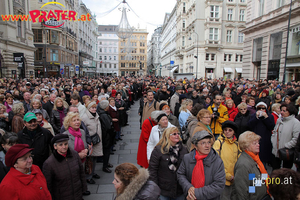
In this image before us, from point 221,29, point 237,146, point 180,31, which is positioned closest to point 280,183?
point 237,146

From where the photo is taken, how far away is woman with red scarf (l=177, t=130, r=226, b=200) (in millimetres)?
2619

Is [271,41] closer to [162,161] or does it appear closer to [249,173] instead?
[249,173]

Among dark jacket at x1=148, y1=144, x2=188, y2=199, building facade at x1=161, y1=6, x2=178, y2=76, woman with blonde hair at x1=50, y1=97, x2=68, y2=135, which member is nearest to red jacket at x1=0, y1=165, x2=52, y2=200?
dark jacket at x1=148, y1=144, x2=188, y2=199

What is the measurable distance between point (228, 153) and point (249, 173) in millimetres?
526

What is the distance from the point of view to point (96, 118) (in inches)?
197

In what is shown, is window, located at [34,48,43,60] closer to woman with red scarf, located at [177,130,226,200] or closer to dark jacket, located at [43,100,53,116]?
dark jacket, located at [43,100,53,116]

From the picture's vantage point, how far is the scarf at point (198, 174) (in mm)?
2686

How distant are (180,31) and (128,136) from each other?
48404mm

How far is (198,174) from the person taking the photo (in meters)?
2.70

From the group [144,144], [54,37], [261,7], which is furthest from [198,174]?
[54,37]

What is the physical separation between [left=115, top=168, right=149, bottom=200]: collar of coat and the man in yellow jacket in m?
1.83

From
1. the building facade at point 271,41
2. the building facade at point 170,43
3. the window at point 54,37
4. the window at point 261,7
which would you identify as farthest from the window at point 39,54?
the window at point 261,7

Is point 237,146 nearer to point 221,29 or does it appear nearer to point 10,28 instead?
point 10,28

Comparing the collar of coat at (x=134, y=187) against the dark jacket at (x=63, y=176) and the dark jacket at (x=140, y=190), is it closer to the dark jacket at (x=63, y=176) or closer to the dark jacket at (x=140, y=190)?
the dark jacket at (x=140, y=190)
